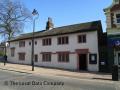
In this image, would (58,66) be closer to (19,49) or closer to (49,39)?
(49,39)

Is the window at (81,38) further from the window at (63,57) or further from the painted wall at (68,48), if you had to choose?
the window at (63,57)

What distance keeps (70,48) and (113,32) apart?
7411mm

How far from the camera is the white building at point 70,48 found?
3002 centimetres

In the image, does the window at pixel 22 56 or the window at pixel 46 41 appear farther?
the window at pixel 22 56

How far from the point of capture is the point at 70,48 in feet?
107

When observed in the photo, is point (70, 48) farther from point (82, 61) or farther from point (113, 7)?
point (113, 7)

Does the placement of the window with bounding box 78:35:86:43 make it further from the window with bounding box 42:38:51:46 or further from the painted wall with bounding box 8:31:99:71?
the window with bounding box 42:38:51:46

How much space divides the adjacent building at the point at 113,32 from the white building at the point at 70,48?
214cm

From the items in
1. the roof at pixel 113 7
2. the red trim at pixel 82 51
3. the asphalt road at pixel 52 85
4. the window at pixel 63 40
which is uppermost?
the roof at pixel 113 7

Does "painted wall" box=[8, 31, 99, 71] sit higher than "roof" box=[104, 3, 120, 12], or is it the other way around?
"roof" box=[104, 3, 120, 12]

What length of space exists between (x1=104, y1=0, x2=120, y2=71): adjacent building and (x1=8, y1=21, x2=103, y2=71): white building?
2.14 metres

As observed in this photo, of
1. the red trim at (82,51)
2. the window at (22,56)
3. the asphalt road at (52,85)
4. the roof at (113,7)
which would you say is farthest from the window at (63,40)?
the asphalt road at (52,85)

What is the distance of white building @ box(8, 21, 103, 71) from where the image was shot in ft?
98.5

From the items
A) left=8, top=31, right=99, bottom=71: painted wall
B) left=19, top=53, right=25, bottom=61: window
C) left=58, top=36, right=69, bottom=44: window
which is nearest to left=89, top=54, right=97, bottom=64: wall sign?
left=8, top=31, right=99, bottom=71: painted wall
